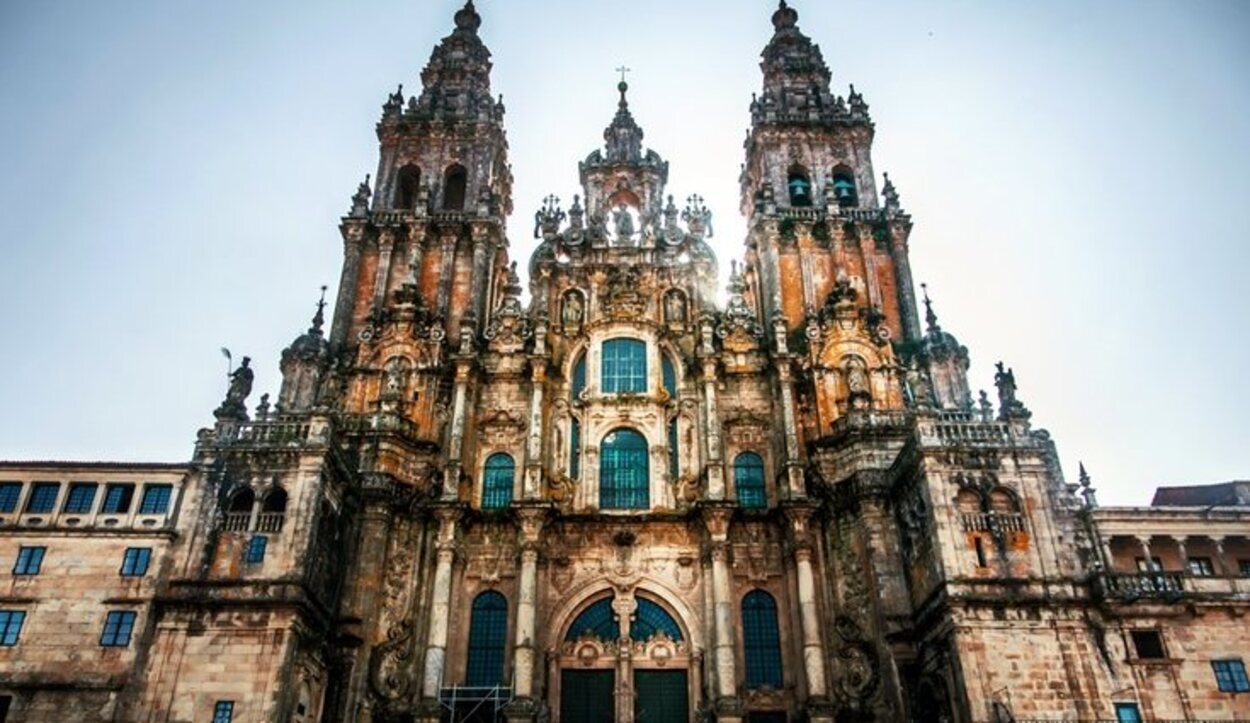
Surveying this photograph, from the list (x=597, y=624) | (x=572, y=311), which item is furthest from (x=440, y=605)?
(x=572, y=311)

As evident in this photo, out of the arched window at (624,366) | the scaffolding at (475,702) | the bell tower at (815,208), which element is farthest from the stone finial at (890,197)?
the scaffolding at (475,702)

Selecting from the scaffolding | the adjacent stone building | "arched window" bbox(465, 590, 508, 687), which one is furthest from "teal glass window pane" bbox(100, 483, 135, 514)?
"arched window" bbox(465, 590, 508, 687)

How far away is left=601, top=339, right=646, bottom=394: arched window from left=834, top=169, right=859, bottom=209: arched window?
450 inches

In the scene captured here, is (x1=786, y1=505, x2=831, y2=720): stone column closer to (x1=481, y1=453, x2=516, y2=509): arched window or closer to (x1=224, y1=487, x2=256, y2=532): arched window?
(x1=481, y1=453, x2=516, y2=509): arched window

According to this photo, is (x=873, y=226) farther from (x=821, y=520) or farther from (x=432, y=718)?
(x=432, y=718)

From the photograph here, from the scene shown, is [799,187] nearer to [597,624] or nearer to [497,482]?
[497,482]

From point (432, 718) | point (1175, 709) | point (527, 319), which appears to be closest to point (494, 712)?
point (432, 718)

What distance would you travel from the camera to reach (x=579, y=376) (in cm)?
3391

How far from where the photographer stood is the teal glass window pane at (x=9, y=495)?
25.5 metres

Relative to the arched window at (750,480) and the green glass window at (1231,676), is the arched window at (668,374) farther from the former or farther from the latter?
the green glass window at (1231,676)

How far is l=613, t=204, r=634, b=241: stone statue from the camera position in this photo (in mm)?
37231

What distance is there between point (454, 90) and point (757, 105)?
14038 millimetres

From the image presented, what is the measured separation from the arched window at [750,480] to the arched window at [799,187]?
12.2 metres

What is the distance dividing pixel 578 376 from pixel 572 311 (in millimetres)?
2878
